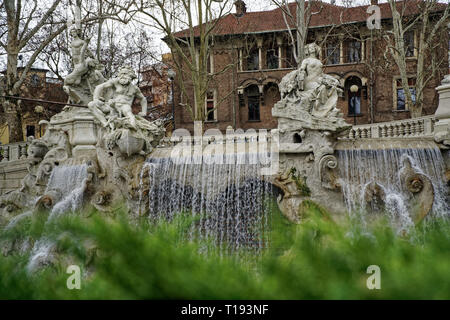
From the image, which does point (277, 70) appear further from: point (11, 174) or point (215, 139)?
point (215, 139)

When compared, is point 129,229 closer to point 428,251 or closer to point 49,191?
point 428,251

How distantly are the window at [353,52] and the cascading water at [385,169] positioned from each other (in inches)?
1150

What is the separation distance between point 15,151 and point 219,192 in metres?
11.5

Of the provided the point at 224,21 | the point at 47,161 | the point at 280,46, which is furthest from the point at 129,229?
the point at 224,21

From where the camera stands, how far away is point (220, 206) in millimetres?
10875

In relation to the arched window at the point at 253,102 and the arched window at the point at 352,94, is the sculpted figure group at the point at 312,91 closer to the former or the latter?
the arched window at the point at 352,94

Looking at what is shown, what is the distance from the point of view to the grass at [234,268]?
1.46 meters

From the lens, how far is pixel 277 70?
4062 centimetres

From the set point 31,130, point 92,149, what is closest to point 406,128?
point 92,149

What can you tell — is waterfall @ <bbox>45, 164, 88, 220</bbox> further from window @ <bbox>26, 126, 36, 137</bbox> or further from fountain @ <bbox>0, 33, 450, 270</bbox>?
window @ <bbox>26, 126, 36, 137</bbox>

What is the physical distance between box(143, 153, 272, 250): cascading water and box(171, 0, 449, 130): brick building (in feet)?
80.8

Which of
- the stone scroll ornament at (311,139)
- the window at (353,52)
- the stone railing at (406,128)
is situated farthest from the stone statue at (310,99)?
the window at (353,52)

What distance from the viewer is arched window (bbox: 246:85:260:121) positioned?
137 ft

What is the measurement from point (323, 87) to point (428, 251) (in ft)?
31.7
